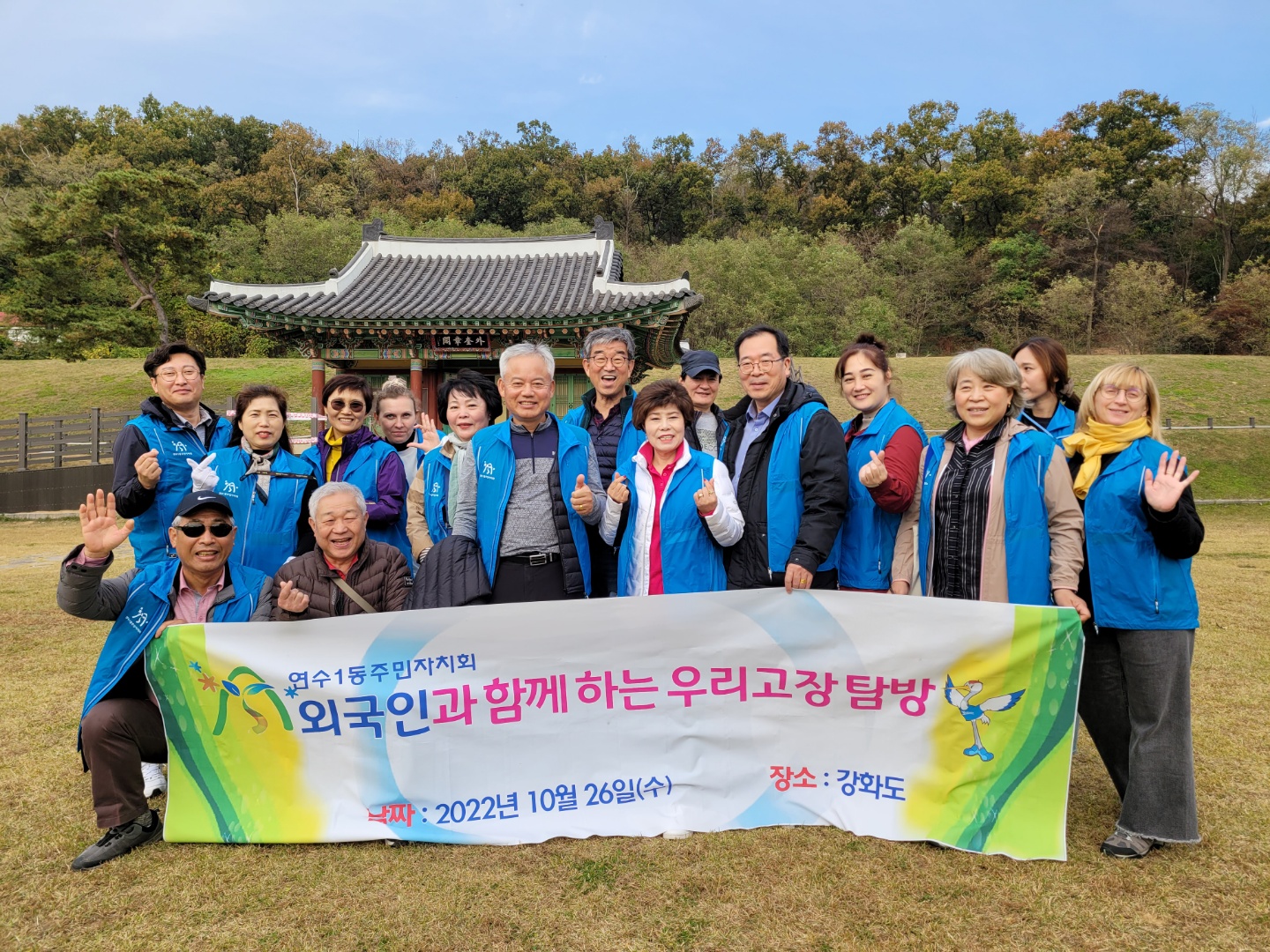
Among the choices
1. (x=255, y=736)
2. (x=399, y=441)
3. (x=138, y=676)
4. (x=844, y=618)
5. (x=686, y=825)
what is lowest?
(x=686, y=825)

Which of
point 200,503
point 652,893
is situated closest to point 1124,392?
point 652,893

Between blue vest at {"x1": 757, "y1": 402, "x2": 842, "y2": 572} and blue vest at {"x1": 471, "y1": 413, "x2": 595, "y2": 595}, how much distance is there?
84 centimetres

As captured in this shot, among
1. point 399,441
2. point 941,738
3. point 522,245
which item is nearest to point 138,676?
point 399,441

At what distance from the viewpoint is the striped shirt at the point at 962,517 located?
10.1 ft

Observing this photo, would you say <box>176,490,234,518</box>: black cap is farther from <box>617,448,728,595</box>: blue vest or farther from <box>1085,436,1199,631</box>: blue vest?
<box>1085,436,1199,631</box>: blue vest

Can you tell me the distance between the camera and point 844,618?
3195 mm

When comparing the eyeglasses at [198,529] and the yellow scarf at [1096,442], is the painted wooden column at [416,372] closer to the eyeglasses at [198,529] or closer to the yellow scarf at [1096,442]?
the eyeglasses at [198,529]

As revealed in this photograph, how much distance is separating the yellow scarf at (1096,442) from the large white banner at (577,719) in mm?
774

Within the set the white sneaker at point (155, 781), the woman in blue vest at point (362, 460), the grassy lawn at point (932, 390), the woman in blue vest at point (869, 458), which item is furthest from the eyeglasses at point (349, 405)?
the grassy lawn at point (932, 390)

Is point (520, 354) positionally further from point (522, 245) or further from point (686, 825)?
point (522, 245)

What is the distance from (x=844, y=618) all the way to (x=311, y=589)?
231 cm

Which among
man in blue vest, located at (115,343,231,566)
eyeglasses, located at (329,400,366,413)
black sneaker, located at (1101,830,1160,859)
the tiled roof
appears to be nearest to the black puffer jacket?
black sneaker, located at (1101,830,1160,859)

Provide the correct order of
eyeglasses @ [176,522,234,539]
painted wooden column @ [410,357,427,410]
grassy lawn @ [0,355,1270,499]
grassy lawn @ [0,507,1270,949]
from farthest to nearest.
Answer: grassy lawn @ [0,355,1270,499], painted wooden column @ [410,357,427,410], eyeglasses @ [176,522,234,539], grassy lawn @ [0,507,1270,949]

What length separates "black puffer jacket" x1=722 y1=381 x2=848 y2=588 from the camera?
3215 mm
